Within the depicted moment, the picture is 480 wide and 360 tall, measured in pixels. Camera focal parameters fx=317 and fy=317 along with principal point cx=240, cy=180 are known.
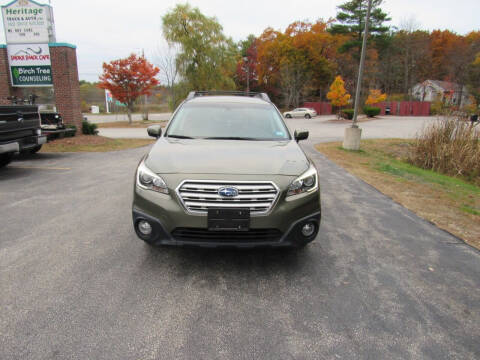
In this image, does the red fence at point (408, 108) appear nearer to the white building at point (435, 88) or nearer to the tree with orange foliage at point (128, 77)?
the white building at point (435, 88)

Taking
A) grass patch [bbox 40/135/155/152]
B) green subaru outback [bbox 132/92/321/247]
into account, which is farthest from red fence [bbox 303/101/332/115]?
green subaru outback [bbox 132/92/321/247]

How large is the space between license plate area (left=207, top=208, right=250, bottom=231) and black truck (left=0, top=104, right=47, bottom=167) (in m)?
6.37

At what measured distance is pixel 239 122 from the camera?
13.8 ft

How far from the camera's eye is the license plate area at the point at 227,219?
2695 mm

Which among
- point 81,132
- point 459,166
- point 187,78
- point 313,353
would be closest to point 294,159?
point 313,353

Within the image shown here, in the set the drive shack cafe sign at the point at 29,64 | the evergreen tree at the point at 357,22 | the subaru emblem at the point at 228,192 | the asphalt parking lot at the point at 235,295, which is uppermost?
the evergreen tree at the point at 357,22

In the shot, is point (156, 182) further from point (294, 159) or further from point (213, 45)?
point (213, 45)

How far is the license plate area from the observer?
8.84 feet

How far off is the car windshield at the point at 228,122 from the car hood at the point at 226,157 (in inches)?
9.4

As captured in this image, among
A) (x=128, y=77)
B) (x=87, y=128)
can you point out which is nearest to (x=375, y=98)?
(x=128, y=77)

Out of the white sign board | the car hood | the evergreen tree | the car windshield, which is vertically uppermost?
the evergreen tree

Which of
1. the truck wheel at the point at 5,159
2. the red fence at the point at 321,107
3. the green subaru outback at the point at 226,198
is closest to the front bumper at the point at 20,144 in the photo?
the truck wheel at the point at 5,159

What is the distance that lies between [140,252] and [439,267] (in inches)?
125

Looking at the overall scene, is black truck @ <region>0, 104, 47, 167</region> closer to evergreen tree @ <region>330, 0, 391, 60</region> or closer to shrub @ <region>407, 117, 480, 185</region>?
shrub @ <region>407, 117, 480, 185</region>
